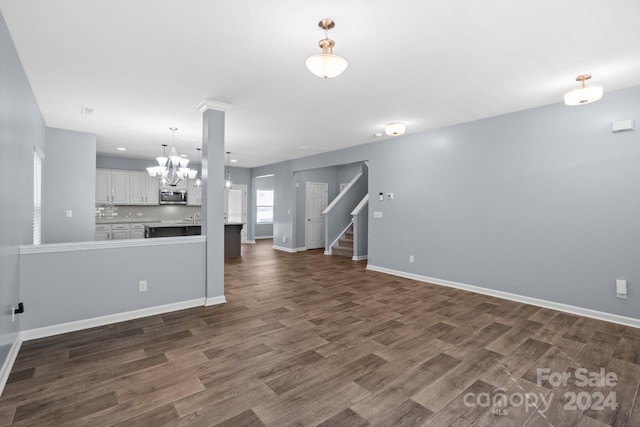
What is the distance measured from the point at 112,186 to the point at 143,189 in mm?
717

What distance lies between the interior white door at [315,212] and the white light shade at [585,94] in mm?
6806

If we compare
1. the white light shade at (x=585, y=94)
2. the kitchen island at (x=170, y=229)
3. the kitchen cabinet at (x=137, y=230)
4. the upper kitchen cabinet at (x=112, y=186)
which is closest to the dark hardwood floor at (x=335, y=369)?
the white light shade at (x=585, y=94)

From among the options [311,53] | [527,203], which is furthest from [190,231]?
[527,203]

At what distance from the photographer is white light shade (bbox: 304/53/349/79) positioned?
2.15m

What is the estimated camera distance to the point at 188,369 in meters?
2.45

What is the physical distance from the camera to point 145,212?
8.59 m

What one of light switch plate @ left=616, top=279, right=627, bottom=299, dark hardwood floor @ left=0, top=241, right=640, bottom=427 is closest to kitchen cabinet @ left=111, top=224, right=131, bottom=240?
dark hardwood floor @ left=0, top=241, right=640, bottom=427

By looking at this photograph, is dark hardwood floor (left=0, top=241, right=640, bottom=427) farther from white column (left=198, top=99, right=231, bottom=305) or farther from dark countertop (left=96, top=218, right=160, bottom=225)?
dark countertop (left=96, top=218, right=160, bottom=225)

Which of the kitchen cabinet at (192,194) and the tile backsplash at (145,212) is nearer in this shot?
the tile backsplash at (145,212)

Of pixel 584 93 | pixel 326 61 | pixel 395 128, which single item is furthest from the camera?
pixel 395 128

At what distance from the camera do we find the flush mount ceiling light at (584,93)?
3.01 m

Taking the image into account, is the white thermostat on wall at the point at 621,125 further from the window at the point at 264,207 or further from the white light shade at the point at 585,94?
the window at the point at 264,207

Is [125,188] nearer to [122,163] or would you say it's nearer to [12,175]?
[122,163]

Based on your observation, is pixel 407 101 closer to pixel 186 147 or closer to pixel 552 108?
pixel 552 108
